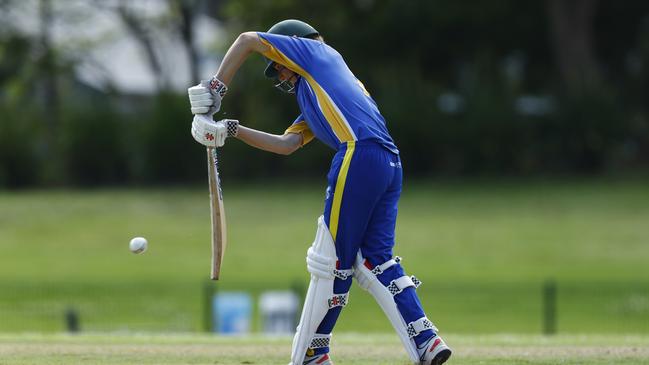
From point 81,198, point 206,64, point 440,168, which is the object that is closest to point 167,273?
point 81,198

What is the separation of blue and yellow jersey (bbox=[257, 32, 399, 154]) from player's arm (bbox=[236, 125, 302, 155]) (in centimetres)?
38

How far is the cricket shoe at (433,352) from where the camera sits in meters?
7.03

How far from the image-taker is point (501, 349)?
927 centimetres

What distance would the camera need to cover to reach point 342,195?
7.02m

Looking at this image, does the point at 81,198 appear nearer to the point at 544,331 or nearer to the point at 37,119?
the point at 37,119

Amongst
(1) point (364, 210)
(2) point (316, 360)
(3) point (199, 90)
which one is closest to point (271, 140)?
(3) point (199, 90)

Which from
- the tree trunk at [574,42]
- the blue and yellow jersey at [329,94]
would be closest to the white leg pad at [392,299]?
the blue and yellow jersey at [329,94]

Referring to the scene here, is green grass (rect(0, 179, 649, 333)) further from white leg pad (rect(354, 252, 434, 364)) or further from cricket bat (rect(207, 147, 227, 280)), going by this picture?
white leg pad (rect(354, 252, 434, 364))

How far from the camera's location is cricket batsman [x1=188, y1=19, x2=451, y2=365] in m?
7.04

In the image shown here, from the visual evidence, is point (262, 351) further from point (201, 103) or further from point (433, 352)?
point (201, 103)

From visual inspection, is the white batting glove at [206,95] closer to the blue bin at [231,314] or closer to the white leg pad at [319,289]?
the white leg pad at [319,289]

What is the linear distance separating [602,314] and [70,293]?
9641 mm

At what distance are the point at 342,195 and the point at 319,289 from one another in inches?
22.8

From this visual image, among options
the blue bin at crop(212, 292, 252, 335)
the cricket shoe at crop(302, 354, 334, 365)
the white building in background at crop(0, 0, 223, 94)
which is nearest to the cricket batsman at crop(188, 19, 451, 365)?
the cricket shoe at crop(302, 354, 334, 365)
